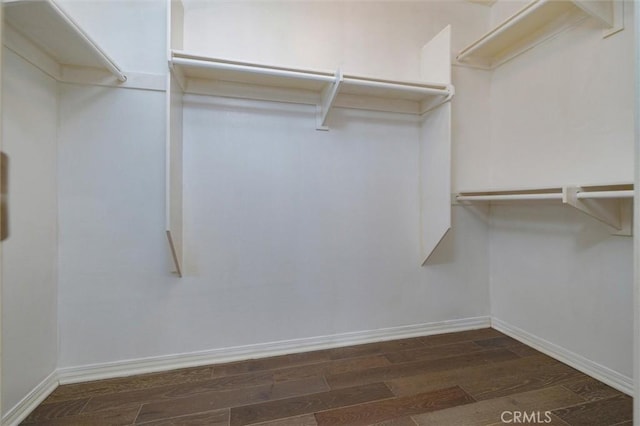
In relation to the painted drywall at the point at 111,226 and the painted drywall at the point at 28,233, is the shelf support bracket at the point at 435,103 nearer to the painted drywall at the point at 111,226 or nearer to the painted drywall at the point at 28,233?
the painted drywall at the point at 111,226

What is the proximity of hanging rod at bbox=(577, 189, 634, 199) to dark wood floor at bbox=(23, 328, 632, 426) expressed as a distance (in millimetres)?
1001

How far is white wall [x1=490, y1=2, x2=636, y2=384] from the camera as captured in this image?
4.75 feet

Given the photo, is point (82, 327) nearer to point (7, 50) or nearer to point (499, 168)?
point (7, 50)

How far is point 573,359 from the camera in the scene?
5.37 feet

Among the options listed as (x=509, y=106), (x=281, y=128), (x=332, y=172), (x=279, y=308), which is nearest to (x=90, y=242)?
(x=279, y=308)

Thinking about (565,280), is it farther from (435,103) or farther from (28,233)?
(28,233)

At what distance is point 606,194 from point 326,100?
1487 mm

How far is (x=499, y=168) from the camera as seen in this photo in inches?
81.8

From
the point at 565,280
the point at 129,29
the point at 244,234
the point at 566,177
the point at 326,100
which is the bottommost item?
the point at 565,280

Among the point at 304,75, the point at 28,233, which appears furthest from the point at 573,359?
the point at 28,233

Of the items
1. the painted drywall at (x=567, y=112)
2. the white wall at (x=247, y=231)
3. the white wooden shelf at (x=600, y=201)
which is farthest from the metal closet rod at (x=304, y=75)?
the white wooden shelf at (x=600, y=201)

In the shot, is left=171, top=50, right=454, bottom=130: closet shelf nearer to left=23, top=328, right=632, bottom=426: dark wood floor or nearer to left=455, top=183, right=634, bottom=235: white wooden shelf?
left=455, top=183, right=634, bottom=235: white wooden shelf

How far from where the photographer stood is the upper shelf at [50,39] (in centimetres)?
114

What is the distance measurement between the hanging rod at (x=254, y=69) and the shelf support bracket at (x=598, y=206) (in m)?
1.36
